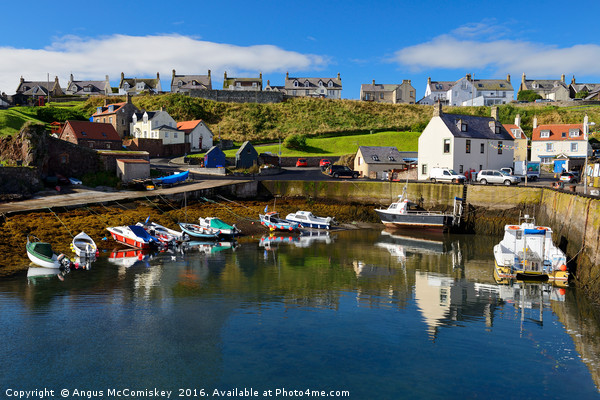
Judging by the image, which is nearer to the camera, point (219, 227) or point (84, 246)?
point (84, 246)

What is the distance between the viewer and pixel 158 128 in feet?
257

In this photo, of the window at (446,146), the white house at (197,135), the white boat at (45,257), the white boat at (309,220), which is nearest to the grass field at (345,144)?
the white house at (197,135)

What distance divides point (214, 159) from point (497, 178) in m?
34.6

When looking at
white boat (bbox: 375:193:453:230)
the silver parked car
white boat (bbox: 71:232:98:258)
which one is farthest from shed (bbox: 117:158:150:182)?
the silver parked car

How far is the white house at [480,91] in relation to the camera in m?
113

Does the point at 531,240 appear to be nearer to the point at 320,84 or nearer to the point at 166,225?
the point at 166,225

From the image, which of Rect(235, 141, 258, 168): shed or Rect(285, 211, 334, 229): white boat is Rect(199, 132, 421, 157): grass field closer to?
Rect(235, 141, 258, 168): shed

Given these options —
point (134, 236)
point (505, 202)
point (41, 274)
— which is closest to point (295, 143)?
point (505, 202)

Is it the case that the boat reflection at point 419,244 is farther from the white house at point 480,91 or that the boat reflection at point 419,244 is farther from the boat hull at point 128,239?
the white house at point 480,91

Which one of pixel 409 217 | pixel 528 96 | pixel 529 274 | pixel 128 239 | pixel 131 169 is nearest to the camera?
pixel 529 274

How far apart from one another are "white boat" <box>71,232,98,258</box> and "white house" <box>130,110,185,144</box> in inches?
1847

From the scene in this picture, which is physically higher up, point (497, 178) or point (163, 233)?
point (497, 178)

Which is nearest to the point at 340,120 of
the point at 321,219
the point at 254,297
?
the point at 321,219

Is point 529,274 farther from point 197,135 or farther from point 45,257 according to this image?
point 197,135
